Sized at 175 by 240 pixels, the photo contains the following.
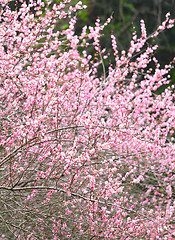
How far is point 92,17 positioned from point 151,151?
6.86 meters

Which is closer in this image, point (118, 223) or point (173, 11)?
point (118, 223)

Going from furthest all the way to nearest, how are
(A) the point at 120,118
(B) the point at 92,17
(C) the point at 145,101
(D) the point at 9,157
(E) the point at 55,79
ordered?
(B) the point at 92,17, (C) the point at 145,101, (A) the point at 120,118, (E) the point at 55,79, (D) the point at 9,157

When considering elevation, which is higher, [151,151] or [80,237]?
[151,151]

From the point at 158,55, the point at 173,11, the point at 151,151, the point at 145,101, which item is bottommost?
the point at 151,151

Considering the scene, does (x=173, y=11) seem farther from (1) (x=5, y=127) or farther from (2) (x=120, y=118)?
(1) (x=5, y=127)

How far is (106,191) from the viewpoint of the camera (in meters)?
3.02

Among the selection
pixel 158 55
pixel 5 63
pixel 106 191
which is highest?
pixel 158 55

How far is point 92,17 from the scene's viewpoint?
31.8 feet

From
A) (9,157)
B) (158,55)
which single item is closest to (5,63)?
(9,157)

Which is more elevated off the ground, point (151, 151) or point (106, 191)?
point (151, 151)

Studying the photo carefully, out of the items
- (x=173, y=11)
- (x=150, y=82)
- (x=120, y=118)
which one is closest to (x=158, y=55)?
(x=173, y=11)

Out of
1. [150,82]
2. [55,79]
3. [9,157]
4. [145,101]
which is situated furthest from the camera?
[150,82]

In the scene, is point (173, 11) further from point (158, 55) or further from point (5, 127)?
point (5, 127)

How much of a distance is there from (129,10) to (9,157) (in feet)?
25.3
